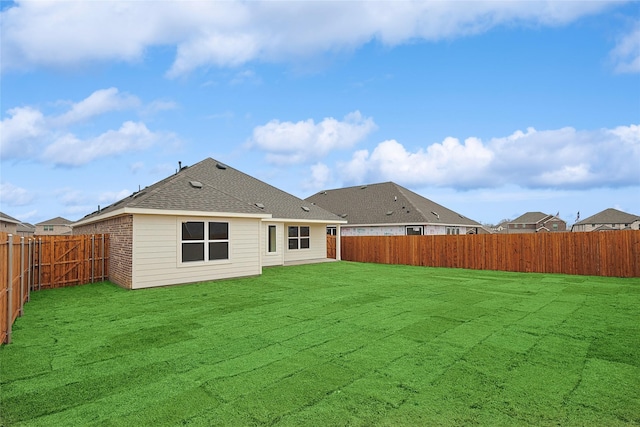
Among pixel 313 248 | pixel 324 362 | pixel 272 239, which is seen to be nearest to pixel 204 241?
pixel 272 239

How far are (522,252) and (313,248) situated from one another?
35.5ft

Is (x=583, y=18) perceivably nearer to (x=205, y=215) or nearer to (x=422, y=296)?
(x=422, y=296)

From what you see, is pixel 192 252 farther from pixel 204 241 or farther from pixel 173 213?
pixel 173 213

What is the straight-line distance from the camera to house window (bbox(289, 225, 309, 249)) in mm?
18875

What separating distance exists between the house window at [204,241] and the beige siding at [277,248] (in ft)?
12.4

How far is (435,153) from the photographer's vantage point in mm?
24859

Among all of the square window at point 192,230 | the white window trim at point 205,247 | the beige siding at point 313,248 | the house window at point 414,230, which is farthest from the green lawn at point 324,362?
the house window at point 414,230

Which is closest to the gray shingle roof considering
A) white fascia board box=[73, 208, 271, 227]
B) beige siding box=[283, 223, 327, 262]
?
beige siding box=[283, 223, 327, 262]

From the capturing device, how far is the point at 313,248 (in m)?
20.0

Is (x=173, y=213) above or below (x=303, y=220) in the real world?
above

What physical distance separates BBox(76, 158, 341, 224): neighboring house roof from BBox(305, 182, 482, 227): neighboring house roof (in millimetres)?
7231

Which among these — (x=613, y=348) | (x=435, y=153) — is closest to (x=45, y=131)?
(x=613, y=348)

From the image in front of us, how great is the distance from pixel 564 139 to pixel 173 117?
2124 cm

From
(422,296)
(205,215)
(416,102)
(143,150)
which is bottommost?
(422,296)
